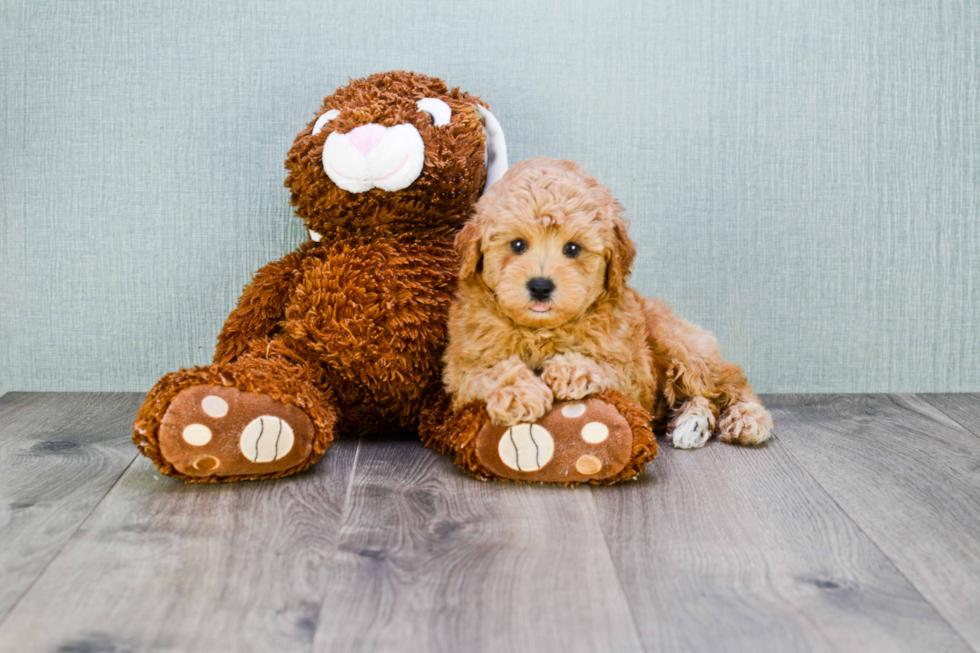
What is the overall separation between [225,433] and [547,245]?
533mm

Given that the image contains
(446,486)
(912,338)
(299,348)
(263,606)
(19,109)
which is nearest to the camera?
(263,606)

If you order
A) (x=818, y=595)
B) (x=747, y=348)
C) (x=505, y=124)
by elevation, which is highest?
(x=505, y=124)

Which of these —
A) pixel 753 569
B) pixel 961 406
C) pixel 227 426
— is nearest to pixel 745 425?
pixel 753 569

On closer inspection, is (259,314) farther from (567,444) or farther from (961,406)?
(961,406)

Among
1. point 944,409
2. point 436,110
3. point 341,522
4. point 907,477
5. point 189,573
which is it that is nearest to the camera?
point 189,573

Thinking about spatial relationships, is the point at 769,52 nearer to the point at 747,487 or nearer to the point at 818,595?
the point at 747,487

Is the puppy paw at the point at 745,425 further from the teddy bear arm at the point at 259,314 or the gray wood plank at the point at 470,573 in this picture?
the teddy bear arm at the point at 259,314

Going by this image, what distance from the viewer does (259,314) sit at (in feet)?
4.84

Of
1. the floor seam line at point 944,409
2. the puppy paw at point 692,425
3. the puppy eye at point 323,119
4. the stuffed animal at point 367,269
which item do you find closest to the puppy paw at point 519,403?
the stuffed animal at point 367,269

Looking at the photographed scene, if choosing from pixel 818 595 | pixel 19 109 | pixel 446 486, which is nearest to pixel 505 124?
pixel 446 486

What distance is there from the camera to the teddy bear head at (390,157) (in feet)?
4.50

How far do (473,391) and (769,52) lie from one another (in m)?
1.01

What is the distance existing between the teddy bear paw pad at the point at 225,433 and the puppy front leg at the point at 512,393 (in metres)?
0.29

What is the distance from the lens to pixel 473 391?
1.29 meters
